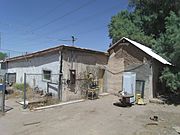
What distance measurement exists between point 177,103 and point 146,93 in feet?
6.75

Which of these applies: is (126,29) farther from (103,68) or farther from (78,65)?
(78,65)

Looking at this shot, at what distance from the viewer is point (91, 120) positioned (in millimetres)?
10156

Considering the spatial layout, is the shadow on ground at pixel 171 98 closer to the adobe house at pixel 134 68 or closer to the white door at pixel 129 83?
the adobe house at pixel 134 68

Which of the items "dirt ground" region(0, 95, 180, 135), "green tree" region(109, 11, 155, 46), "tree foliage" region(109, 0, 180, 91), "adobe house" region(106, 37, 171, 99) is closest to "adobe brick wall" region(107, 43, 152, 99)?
"adobe house" region(106, 37, 171, 99)

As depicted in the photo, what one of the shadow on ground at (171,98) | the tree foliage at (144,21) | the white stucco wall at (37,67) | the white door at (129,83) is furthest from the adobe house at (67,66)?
the tree foliage at (144,21)

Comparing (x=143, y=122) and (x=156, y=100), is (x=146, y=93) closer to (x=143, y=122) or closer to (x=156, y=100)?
(x=156, y=100)

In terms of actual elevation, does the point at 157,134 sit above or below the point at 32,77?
below

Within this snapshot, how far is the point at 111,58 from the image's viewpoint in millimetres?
18125

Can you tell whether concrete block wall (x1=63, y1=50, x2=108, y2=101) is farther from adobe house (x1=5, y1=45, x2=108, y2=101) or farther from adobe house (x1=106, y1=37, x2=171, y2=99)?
adobe house (x1=106, y1=37, x2=171, y2=99)

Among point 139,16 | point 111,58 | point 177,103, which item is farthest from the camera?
point 139,16

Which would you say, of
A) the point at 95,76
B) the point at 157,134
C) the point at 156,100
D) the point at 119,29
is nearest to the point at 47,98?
the point at 95,76

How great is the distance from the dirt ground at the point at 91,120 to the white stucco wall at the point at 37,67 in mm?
3184

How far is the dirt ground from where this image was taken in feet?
28.2

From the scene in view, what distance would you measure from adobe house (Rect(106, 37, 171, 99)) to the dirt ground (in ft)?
5.48
